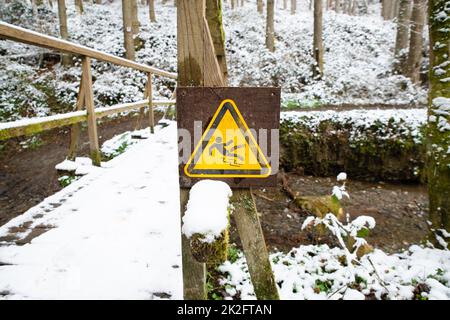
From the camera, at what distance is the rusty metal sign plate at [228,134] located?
3.94ft

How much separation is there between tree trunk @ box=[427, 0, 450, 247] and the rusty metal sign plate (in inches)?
134

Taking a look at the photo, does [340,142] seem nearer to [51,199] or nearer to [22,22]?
[51,199]

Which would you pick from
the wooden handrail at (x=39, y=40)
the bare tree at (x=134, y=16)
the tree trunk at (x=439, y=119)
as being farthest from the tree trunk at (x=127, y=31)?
the tree trunk at (x=439, y=119)

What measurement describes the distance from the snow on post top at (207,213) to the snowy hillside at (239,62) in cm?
1050

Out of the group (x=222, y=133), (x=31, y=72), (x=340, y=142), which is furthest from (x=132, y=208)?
(x=31, y=72)

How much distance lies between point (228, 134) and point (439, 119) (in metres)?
3.57

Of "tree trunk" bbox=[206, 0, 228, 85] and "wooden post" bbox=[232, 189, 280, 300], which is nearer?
"wooden post" bbox=[232, 189, 280, 300]

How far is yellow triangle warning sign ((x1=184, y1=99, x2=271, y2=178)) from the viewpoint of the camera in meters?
1.21

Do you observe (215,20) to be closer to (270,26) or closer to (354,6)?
(270,26)

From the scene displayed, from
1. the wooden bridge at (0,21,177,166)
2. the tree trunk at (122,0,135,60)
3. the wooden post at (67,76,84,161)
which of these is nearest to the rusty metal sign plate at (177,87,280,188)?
the wooden bridge at (0,21,177,166)

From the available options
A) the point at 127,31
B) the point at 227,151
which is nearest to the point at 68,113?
the point at 227,151

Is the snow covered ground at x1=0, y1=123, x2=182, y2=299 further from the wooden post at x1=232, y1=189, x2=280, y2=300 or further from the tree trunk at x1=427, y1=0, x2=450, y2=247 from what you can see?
the tree trunk at x1=427, y1=0, x2=450, y2=247

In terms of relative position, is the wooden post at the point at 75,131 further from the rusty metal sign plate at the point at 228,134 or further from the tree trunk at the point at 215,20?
the rusty metal sign plate at the point at 228,134

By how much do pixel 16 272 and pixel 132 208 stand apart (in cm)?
97
